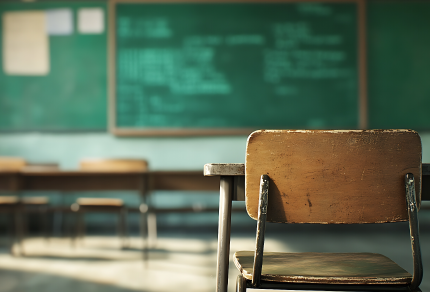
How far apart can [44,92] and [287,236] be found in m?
3.06

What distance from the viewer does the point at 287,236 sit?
409cm

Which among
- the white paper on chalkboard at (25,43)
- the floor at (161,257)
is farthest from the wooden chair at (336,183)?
the white paper on chalkboard at (25,43)

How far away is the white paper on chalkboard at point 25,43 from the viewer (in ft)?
15.0

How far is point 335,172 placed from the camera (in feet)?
2.99

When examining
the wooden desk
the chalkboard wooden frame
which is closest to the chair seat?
the wooden desk

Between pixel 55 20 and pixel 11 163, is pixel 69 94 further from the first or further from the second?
pixel 11 163

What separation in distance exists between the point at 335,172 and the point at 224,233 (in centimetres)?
32

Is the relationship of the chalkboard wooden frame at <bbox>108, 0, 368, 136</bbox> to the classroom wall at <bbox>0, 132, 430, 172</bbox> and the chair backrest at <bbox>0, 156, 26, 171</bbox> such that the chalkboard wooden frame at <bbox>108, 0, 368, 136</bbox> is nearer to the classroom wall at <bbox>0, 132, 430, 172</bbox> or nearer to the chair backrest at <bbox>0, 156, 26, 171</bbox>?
the classroom wall at <bbox>0, 132, 430, 172</bbox>

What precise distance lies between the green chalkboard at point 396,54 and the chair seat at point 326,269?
368 cm

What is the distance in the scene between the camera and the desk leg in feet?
3.33

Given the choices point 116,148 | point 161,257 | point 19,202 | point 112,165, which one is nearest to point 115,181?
point 112,165

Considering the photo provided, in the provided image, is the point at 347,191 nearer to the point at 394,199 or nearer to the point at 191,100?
the point at 394,199

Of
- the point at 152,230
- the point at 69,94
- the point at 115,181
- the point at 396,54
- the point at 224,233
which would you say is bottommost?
the point at 152,230

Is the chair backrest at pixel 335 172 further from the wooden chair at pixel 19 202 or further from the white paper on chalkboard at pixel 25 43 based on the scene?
the white paper on chalkboard at pixel 25 43
